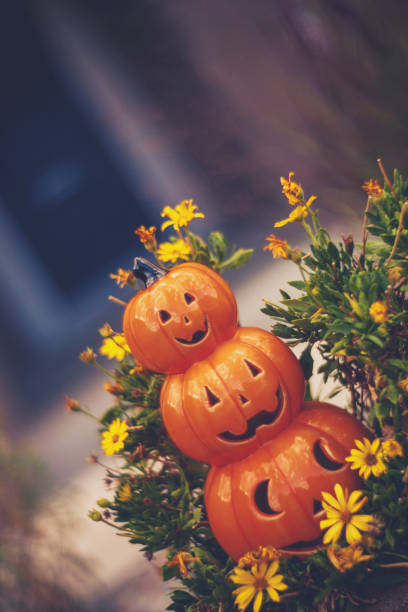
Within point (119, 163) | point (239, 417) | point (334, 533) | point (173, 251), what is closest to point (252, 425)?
point (239, 417)

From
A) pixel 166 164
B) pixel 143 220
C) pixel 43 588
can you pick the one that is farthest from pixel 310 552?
pixel 143 220

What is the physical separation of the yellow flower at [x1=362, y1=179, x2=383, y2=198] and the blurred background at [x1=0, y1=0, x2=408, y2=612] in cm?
1

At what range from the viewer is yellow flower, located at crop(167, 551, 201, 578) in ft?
1.62

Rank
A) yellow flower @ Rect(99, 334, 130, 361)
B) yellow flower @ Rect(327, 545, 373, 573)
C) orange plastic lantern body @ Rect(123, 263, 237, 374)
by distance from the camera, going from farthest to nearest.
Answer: yellow flower @ Rect(99, 334, 130, 361), orange plastic lantern body @ Rect(123, 263, 237, 374), yellow flower @ Rect(327, 545, 373, 573)

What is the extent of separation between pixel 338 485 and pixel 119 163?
1820 mm

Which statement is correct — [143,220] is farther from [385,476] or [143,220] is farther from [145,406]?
[385,476]

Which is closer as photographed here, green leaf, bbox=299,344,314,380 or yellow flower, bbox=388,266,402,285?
yellow flower, bbox=388,266,402,285

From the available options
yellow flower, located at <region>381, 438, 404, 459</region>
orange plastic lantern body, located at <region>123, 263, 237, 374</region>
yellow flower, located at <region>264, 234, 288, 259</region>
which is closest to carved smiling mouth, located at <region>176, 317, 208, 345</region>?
orange plastic lantern body, located at <region>123, 263, 237, 374</region>

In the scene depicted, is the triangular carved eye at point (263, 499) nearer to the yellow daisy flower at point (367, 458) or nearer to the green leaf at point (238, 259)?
the yellow daisy flower at point (367, 458)

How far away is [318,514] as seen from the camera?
48 cm

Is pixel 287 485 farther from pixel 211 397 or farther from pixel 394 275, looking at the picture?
pixel 394 275

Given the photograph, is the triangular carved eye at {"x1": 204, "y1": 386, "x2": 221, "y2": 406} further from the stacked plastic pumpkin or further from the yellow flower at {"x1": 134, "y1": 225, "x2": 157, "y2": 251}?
the yellow flower at {"x1": 134, "y1": 225, "x2": 157, "y2": 251}

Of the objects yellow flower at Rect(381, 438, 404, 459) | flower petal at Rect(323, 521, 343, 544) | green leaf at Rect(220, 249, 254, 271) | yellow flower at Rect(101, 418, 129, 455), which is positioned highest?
green leaf at Rect(220, 249, 254, 271)

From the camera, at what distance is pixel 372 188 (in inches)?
18.3
